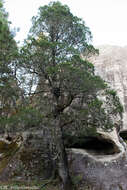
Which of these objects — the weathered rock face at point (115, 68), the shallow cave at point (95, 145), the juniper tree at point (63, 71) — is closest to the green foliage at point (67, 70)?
the juniper tree at point (63, 71)

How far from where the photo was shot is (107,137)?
346 inches

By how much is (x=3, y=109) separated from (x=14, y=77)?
321cm

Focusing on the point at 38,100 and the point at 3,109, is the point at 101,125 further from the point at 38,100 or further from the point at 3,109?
the point at 3,109

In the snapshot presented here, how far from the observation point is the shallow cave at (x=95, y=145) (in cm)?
882

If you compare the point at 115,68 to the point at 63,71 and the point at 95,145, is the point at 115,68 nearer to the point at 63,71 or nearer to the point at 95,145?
the point at 95,145

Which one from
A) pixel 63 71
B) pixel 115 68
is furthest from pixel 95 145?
pixel 63 71

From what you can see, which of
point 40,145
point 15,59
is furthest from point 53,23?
point 40,145

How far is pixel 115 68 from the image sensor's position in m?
12.2

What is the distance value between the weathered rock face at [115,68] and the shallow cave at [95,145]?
6.00 ft

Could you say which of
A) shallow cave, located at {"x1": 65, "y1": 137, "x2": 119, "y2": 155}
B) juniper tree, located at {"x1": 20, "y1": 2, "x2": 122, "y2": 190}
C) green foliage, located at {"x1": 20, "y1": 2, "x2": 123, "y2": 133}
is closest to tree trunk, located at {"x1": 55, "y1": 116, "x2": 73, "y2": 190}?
juniper tree, located at {"x1": 20, "y1": 2, "x2": 122, "y2": 190}

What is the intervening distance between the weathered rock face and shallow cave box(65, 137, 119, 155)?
183cm

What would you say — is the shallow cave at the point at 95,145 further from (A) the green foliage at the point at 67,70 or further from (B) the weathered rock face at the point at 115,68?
(A) the green foliage at the point at 67,70

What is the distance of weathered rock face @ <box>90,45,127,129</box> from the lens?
435 inches

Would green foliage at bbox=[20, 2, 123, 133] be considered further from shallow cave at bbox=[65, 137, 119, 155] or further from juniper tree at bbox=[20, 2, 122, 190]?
shallow cave at bbox=[65, 137, 119, 155]
